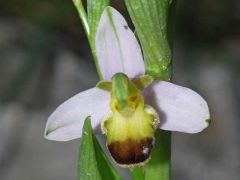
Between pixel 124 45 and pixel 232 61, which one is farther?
pixel 232 61

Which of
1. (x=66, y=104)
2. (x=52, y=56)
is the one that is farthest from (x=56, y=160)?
(x=66, y=104)

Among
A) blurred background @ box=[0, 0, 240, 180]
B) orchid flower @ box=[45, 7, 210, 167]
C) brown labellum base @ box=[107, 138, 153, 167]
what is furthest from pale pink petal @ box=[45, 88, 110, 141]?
blurred background @ box=[0, 0, 240, 180]

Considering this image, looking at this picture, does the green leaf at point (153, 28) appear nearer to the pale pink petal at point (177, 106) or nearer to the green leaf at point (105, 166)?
the pale pink petal at point (177, 106)

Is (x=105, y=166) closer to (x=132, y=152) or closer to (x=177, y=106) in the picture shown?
(x=132, y=152)

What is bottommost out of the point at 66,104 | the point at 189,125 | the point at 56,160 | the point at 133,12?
the point at 56,160

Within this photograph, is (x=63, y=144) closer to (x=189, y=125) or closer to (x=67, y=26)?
(x=67, y=26)

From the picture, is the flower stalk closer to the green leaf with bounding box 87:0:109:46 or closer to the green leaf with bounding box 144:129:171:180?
the green leaf with bounding box 144:129:171:180

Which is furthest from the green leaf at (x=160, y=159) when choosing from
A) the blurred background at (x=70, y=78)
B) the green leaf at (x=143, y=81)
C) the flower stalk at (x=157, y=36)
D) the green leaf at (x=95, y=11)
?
the blurred background at (x=70, y=78)
